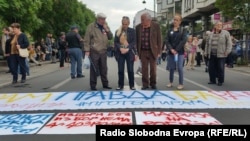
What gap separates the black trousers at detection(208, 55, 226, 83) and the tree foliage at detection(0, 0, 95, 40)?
430 inches

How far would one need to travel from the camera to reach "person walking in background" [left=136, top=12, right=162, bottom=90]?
36.8 feet

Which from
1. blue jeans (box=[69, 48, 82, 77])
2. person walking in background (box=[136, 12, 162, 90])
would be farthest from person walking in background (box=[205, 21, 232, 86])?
blue jeans (box=[69, 48, 82, 77])

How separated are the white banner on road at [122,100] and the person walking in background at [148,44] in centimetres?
101

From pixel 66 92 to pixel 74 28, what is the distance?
18.9 feet

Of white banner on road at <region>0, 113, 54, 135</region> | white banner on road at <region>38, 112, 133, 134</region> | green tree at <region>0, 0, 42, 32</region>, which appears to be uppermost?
green tree at <region>0, 0, 42, 32</region>

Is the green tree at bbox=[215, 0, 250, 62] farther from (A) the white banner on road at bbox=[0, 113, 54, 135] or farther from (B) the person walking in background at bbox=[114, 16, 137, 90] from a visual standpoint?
(A) the white banner on road at bbox=[0, 113, 54, 135]

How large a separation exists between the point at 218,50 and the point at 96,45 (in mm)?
3715

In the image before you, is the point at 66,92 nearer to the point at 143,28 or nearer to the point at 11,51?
the point at 143,28

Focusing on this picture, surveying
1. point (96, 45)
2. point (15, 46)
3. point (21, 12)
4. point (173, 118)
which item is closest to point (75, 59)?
point (15, 46)

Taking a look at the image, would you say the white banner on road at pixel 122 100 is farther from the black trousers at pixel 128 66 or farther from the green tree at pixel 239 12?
the green tree at pixel 239 12

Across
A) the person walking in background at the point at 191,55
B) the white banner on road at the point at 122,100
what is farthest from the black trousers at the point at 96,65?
the person walking in background at the point at 191,55

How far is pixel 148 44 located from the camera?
11.3 meters

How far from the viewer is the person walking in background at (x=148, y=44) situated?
11.2m

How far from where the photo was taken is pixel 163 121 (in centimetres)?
691
